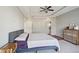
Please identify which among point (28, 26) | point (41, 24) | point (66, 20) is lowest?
point (28, 26)

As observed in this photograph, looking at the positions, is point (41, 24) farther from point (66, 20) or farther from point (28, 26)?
point (66, 20)

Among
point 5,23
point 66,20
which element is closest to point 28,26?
point 66,20

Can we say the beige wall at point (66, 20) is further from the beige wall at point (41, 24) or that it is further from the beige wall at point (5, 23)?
the beige wall at point (5, 23)

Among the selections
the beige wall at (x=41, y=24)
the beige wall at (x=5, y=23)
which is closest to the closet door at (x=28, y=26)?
the beige wall at (x=41, y=24)

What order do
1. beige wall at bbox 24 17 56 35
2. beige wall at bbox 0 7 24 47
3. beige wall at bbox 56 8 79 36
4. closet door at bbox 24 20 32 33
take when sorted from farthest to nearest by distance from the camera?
1. beige wall at bbox 24 17 56 35
2. closet door at bbox 24 20 32 33
3. beige wall at bbox 56 8 79 36
4. beige wall at bbox 0 7 24 47

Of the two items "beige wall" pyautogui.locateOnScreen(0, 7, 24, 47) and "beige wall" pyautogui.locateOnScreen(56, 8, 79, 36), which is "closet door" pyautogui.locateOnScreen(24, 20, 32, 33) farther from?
"beige wall" pyautogui.locateOnScreen(0, 7, 24, 47)

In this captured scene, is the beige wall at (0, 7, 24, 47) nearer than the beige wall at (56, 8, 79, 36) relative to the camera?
Yes

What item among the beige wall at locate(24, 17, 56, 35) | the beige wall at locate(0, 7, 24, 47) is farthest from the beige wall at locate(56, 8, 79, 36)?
the beige wall at locate(0, 7, 24, 47)

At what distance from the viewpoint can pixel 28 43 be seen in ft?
13.2

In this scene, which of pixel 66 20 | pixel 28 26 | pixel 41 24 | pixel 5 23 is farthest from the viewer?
pixel 41 24

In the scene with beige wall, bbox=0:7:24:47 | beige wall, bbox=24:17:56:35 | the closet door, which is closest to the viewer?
beige wall, bbox=0:7:24:47

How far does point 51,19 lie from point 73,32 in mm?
4437

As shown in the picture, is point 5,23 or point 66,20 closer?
point 5,23
